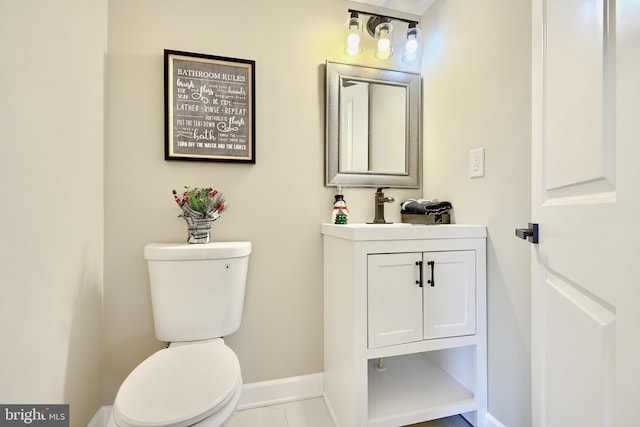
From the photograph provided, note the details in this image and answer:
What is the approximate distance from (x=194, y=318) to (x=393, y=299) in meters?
0.85

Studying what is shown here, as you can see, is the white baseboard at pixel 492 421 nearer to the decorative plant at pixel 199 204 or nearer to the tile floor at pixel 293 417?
the tile floor at pixel 293 417

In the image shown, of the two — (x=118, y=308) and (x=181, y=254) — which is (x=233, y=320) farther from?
(x=118, y=308)

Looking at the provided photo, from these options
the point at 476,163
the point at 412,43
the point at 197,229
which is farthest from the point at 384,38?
the point at 197,229

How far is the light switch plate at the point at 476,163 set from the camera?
4.25 ft

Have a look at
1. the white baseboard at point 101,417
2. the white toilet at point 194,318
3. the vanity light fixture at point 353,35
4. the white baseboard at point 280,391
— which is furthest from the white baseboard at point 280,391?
the vanity light fixture at point 353,35

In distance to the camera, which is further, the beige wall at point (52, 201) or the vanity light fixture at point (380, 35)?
the vanity light fixture at point (380, 35)

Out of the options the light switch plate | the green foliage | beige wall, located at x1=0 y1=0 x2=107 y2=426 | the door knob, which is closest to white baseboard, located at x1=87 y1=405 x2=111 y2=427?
beige wall, located at x1=0 y1=0 x2=107 y2=426

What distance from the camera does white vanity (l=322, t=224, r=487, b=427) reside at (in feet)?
3.76

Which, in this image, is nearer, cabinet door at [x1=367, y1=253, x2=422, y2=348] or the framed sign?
cabinet door at [x1=367, y1=253, x2=422, y2=348]

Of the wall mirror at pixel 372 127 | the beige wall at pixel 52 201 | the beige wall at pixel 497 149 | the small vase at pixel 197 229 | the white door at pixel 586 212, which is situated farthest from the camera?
the wall mirror at pixel 372 127

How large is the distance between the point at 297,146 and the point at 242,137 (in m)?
0.29

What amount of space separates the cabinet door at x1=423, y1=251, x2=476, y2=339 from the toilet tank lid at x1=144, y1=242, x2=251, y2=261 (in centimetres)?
84

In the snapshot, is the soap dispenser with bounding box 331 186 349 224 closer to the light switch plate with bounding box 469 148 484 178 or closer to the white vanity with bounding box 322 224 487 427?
the white vanity with bounding box 322 224 487 427

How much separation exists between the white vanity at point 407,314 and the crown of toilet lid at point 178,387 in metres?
0.50
